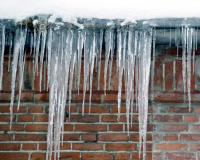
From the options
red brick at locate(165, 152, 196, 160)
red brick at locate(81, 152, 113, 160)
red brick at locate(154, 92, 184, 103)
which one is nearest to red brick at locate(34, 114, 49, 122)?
red brick at locate(81, 152, 113, 160)

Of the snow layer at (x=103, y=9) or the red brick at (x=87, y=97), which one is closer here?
the snow layer at (x=103, y=9)

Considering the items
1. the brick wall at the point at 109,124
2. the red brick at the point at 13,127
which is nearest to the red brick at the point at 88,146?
the brick wall at the point at 109,124

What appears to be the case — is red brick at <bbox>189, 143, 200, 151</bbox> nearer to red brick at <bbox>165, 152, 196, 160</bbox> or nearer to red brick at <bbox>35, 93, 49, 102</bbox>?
red brick at <bbox>165, 152, 196, 160</bbox>

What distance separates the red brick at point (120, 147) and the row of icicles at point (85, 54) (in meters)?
0.12

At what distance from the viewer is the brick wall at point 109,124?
198 cm

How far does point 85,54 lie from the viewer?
6.04 ft

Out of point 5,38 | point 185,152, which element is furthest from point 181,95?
point 5,38

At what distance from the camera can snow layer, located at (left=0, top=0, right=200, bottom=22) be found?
1.71m

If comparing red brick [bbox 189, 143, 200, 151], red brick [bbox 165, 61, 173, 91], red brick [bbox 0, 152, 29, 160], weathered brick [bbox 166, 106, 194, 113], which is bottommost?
red brick [bbox 0, 152, 29, 160]

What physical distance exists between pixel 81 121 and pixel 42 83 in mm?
447

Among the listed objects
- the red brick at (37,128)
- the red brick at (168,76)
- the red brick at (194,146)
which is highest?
the red brick at (168,76)

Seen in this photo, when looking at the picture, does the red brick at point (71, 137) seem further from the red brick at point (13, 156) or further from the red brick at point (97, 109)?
the red brick at point (13, 156)

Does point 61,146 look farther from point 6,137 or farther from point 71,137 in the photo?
point 6,137

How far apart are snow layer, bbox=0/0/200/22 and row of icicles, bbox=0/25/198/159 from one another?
0.10 m
